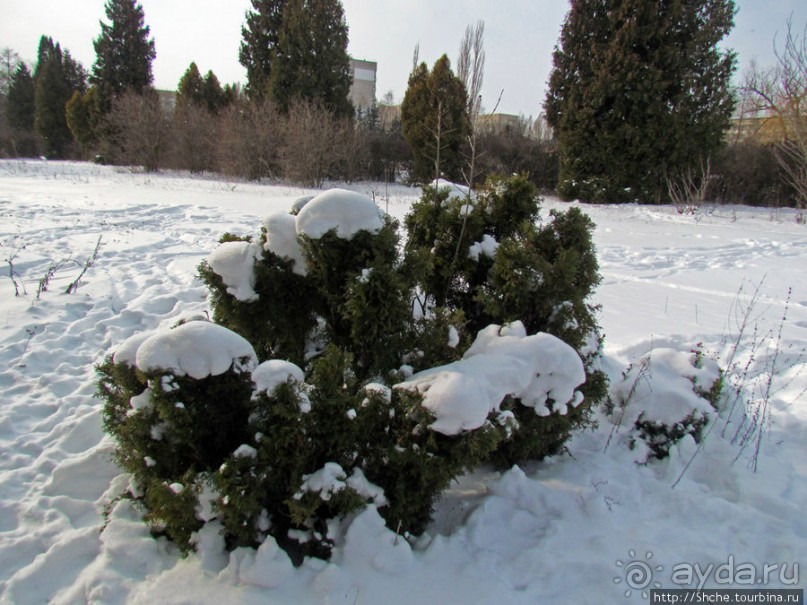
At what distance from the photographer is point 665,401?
2.85 m

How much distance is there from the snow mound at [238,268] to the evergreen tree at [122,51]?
31.0 meters

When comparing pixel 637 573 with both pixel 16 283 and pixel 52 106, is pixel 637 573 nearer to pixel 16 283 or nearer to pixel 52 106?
pixel 16 283

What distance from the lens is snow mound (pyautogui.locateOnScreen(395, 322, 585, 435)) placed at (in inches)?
70.3

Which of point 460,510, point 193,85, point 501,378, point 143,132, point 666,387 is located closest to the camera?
point 501,378

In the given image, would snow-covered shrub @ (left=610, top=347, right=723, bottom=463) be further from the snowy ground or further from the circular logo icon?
the circular logo icon

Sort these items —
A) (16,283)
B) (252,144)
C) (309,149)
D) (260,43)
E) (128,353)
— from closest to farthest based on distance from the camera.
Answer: (128,353)
(16,283)
(309,149)
(252,144)
(260,43)

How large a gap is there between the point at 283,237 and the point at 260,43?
974 inches

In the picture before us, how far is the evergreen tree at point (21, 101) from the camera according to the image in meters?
33.9

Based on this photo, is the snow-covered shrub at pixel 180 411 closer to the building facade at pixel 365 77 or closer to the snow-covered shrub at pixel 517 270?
the snow-covered shrub at pixel 517 270


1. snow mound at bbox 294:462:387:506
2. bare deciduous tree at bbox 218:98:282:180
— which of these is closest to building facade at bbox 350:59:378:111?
bare deciduous tree at bbox 218:98:282:180

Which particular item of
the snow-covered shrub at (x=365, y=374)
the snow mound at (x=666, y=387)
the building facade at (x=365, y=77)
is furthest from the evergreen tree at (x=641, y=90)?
the building facade at (x=365, y=77)

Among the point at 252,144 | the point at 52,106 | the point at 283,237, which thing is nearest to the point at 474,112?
the point at 283,237

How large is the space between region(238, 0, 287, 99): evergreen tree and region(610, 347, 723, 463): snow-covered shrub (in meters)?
23.2

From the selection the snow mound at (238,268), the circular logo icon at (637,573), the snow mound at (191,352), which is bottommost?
the circular logo icon at (637,573)
